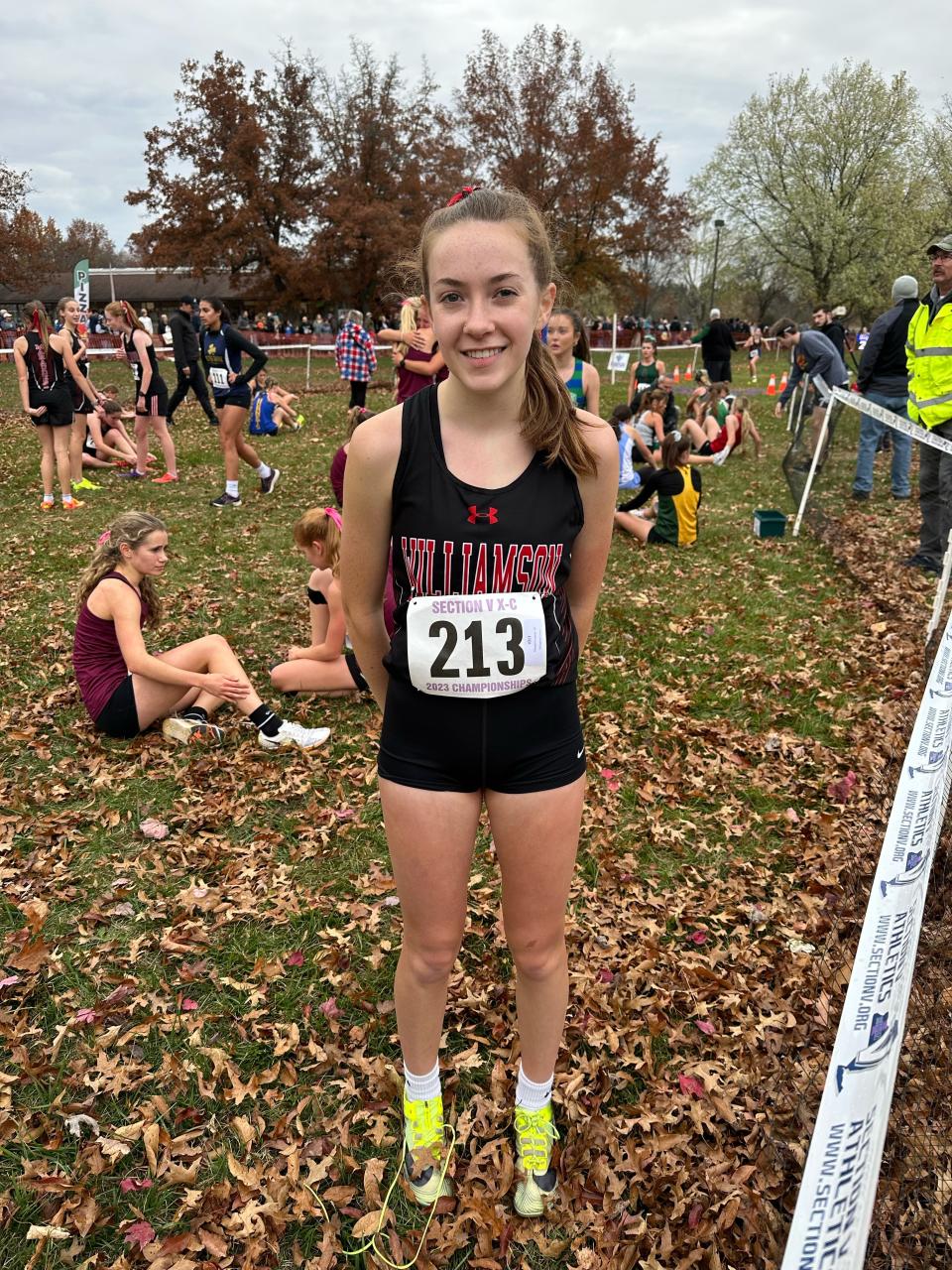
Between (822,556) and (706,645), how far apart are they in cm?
299

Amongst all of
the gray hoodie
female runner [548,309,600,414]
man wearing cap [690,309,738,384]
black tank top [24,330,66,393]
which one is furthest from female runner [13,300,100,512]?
man wearing cap [690,309,738,384]

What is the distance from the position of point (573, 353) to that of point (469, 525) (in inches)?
214

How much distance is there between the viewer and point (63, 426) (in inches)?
392

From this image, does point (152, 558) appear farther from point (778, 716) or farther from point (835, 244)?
point (835, 244)

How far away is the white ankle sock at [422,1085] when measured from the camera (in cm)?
244

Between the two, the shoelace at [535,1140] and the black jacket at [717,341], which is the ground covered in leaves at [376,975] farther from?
the black jacket at [717,341]

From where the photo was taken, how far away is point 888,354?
31.8 ft

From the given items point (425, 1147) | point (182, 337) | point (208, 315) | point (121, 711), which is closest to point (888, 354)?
point (208, 315)

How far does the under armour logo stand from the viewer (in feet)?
6.00

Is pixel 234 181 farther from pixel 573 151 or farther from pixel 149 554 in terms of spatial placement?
pixel 149 554

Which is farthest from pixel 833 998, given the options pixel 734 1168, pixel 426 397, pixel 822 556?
pixel 822 556

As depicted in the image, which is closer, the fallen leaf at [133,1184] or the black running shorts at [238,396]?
the fallen leaf at [133,1184]

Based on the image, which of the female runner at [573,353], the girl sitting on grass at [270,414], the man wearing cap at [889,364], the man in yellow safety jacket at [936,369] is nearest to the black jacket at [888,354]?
the man wearing cap at [889,364]

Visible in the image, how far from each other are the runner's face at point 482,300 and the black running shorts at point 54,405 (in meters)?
9.41
